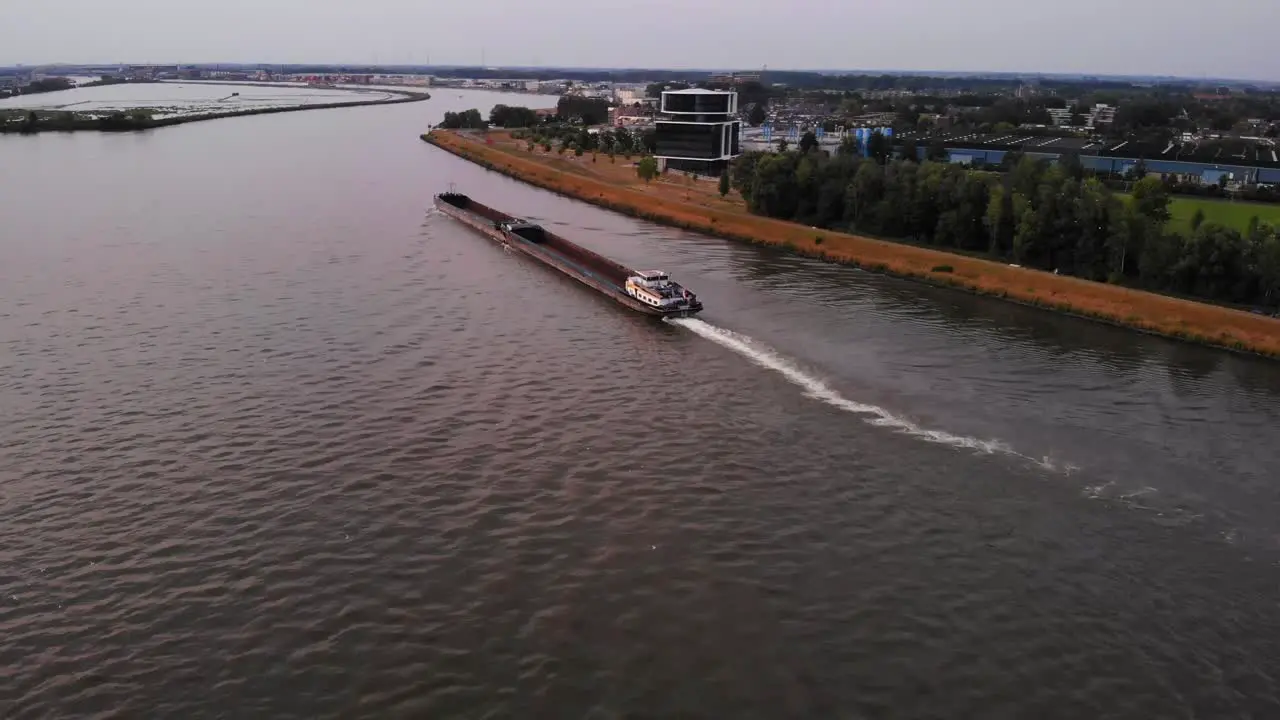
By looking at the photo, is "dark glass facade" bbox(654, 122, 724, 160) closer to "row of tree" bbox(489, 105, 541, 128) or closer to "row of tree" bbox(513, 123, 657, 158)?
"row of tree" bbox(513, 123, 657, 158)

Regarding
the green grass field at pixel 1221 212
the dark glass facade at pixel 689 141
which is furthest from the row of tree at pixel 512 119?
the green grass field at pixel 1221 212

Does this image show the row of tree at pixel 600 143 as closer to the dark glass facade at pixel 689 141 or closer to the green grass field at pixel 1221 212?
the dark glass facade at pixel 689 141

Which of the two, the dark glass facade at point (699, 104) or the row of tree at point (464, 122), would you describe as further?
the row of tree at point (464, 122)

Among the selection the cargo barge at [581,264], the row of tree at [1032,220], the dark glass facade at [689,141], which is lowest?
the cargo barge at [581,264]

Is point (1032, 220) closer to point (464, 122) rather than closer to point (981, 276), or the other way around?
point (981, 276)

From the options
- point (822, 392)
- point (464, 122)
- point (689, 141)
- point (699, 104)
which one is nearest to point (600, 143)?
point (689, 141)

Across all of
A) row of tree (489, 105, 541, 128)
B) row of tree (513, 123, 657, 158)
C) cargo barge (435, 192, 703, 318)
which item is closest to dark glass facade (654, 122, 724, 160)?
row of tree (513, 123, 657, 158)

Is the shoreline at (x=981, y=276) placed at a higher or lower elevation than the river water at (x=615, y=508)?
higher
